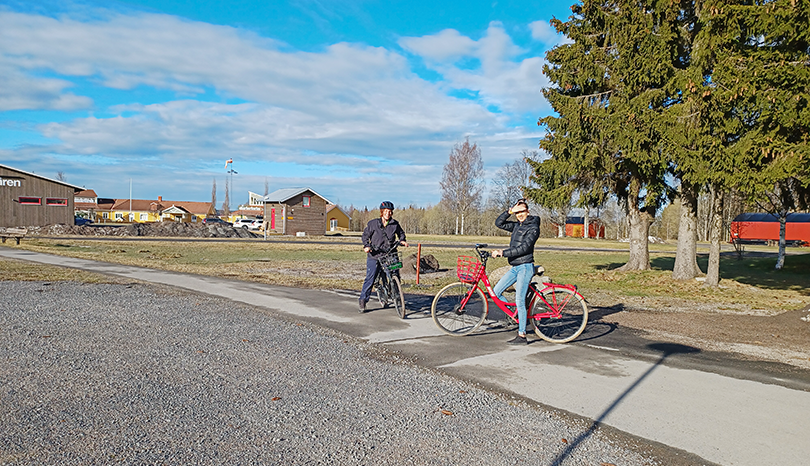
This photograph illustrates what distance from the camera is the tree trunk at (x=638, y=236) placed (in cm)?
1962

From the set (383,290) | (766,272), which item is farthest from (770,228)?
(383,290)

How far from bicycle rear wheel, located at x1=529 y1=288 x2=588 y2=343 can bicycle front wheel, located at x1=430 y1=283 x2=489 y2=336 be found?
769mm

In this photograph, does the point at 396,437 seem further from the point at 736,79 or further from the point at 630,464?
the point at 736,79

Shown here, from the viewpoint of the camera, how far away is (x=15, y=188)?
48.2 metres

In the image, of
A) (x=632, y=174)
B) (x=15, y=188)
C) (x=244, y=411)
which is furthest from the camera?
(x=15, y=188)

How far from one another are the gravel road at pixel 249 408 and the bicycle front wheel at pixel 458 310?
145 centimetres

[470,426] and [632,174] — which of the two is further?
[632,174]

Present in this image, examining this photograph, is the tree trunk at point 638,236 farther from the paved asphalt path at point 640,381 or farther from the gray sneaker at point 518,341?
the gray sneaker at point 518,341

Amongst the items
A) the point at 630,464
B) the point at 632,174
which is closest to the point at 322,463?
the point at 630,464

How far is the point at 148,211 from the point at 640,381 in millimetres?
116873

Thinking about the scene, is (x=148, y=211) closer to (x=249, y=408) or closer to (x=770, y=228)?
(x=770, y=228)

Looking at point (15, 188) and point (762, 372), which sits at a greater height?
point (15, 188)

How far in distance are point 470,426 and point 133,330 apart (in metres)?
5.35

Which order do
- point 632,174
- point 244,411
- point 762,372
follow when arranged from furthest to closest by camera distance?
point 632,174 → point 762,372 → point 244,411
